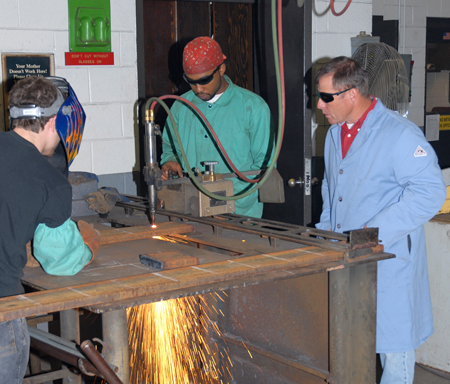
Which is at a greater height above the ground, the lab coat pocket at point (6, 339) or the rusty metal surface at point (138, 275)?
the rusty metal surface at point (138, 275)

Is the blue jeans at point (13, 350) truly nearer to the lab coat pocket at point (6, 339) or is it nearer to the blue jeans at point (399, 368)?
the lab coat pocket at point (6, 339)

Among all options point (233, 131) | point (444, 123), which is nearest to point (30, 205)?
point (233, 131)

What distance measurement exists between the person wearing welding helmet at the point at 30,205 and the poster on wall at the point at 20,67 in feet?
4.69

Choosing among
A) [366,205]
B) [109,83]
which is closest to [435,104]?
[109,83]

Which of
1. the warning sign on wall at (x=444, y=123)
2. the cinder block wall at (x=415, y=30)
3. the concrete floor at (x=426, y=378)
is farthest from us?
the warning sign on wall at (x=444, y=123)

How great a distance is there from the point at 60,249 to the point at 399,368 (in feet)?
4.28

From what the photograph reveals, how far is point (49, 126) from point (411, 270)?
136 centimetres

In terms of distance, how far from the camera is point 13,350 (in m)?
1.57

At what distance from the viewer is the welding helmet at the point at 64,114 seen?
5.36ft

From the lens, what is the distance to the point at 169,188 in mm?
2361

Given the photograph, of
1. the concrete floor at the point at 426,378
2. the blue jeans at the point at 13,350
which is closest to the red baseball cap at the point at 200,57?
the blue jeans at the point at 13,350

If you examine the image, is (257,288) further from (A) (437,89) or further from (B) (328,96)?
(A) (437,89)

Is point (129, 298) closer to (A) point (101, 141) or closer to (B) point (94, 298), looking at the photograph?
(B) point (94, 298)

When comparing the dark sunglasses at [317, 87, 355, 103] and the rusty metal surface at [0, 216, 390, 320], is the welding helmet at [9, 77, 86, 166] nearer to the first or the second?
the rusty metal surface at [0, 216, 390, 320]
